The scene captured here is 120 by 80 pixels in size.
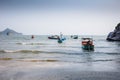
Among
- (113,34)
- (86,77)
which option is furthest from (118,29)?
(86,77)

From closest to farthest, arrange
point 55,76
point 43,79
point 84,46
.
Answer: point 43,79 → point 55,76 → point 84,46

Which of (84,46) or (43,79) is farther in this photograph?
(84,46)

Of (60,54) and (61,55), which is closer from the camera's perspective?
(61,55)

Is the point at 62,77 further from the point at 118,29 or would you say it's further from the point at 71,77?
the point at 118,29

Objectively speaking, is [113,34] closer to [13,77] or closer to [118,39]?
[118,39]

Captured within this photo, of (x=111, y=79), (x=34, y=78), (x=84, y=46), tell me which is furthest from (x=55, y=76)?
(x=84, y=46)

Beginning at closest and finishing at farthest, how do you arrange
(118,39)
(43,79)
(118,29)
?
(43,79)
(118,39)
(118,29)

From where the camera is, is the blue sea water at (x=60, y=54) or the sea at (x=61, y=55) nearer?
the sea at (x=61, y=55)

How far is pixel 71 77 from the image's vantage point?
15.8 metres

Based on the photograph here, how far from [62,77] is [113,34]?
4401 inches

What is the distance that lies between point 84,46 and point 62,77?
33129mm

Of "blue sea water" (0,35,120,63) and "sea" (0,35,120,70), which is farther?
"blue sea water" (0,35,120,63)

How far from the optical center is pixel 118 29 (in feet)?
401

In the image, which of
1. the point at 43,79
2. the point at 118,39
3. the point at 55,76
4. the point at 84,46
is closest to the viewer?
the point at 43,79
